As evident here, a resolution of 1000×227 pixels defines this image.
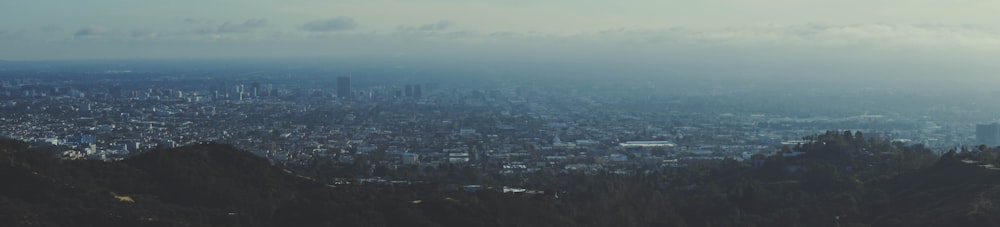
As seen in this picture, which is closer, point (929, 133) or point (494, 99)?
point (929, 133)

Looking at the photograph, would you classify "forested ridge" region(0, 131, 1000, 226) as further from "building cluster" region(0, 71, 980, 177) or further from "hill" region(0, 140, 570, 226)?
"building cluster" region(0, 71, 980, 177)

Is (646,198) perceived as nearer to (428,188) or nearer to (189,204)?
(428,188)

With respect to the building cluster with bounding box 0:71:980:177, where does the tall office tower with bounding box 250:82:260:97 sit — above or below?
above

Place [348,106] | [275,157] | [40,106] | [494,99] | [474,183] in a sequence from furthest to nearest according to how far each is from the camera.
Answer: [494,99]
[348,106]
[40,106]
[275,157]
[474,183]

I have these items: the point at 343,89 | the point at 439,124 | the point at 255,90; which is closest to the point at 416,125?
the point at 439,124

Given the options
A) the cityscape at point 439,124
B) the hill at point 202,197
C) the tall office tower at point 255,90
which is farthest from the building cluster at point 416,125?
the hill at point 202,197

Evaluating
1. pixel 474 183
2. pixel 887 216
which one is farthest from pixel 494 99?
pixel 887 216

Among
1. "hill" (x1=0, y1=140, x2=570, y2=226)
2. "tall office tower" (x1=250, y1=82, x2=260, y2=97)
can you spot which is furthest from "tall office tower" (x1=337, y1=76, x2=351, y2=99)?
"hill" (x1=0, y1=140, x2=570, y2=226)

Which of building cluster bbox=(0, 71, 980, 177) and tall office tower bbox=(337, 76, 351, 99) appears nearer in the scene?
building cluster bbox=(0, 71, 980, 177)
